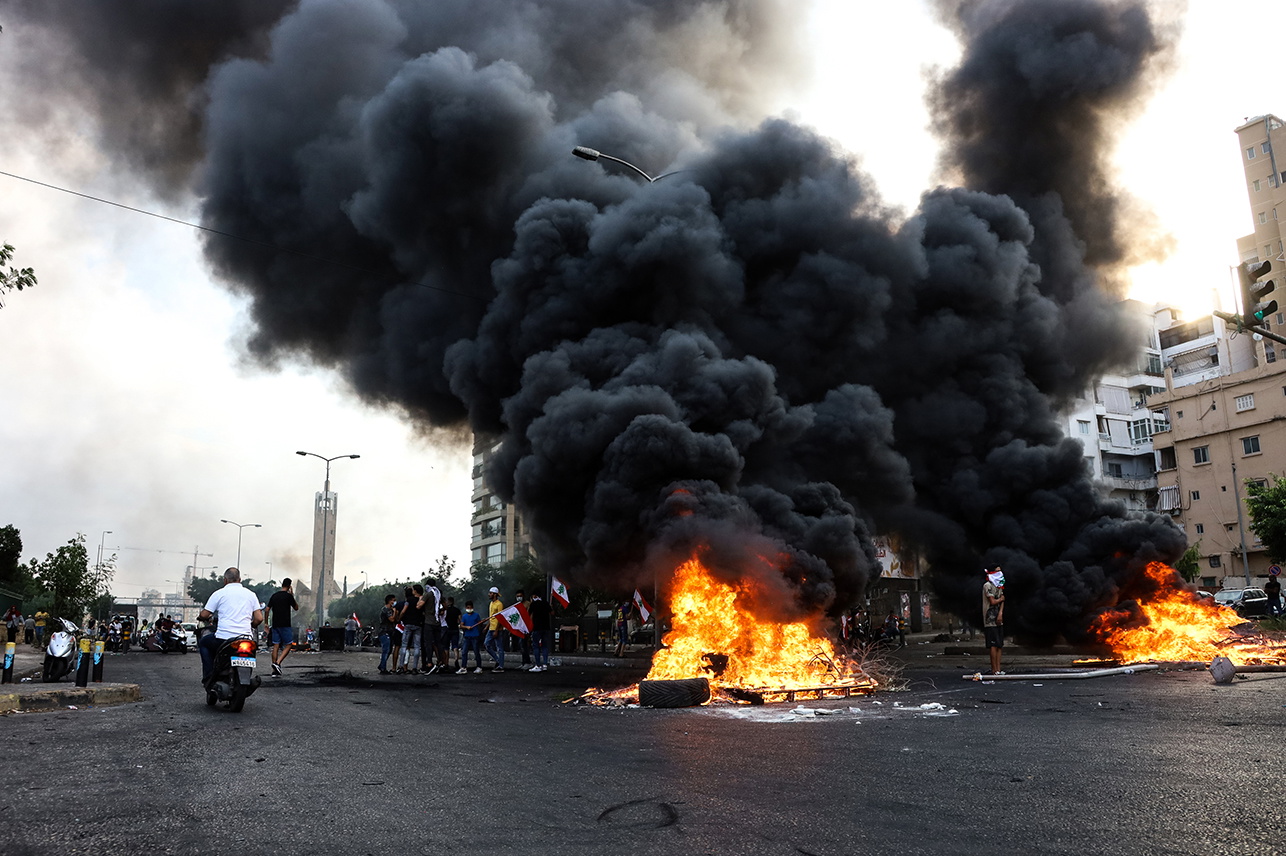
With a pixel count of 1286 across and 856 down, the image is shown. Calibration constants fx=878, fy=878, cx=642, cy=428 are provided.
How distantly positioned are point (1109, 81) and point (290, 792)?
24062 millimetres

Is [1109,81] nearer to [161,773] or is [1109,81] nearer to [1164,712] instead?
[1164,712]

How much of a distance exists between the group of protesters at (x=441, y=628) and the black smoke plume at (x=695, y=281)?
1731 mm

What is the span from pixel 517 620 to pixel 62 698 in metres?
9.01

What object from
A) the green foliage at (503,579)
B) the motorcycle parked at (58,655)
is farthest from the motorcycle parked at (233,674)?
the green foliage at (503,579)

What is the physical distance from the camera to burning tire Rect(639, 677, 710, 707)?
35.1 feet

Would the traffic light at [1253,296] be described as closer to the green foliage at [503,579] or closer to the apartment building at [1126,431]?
the green foliage at [503,579]

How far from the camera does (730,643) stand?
12938mm

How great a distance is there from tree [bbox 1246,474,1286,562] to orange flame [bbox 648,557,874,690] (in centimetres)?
3452

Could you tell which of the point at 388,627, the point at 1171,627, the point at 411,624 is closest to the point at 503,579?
the point at 388,627

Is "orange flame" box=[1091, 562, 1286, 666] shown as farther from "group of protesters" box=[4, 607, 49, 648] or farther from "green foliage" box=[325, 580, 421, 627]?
"green foliage" box=[325, 580, 421, 627]

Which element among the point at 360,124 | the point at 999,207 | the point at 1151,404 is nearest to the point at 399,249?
the point at 360,124

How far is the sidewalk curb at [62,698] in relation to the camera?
9492 millimetres

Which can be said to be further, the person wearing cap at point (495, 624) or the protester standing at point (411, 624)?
the person wearing cap at point (495, 624)

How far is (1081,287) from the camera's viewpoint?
23078 mm
